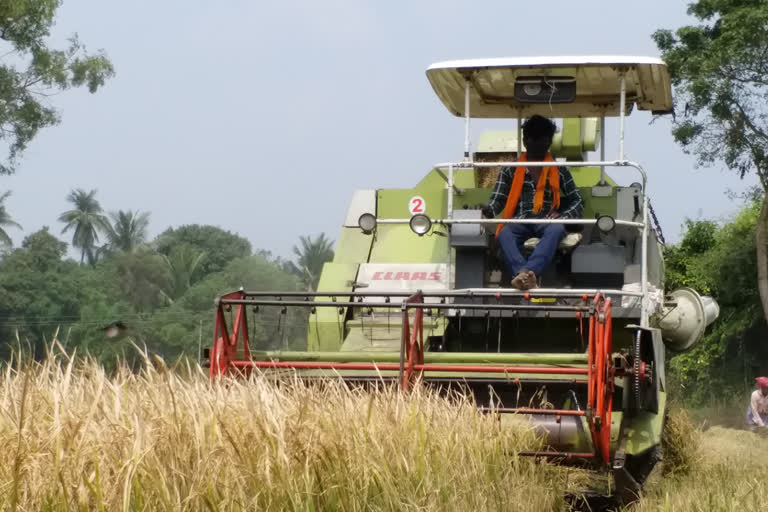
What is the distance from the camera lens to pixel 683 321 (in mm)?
9320

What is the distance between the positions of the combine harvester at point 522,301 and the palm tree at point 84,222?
66.1m

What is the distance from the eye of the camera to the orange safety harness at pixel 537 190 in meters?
8.76

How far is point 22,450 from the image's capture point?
439 centimetres

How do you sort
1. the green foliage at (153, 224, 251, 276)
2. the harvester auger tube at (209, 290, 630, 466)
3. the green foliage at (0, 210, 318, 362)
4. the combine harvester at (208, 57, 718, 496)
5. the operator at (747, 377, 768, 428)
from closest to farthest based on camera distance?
the harvester auger tube at (209, 290, 630, 466) < the combine harvester at (208, 57, 718, 496) < the operator at (747, 377, 768, 428) < the green foliage at (0, 210, 318, 362) < the green foliage at (153, 224, 251, 276)

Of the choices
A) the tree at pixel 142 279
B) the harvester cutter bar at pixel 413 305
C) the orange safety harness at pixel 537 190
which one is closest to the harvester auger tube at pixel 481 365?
the harvester cutter bar at pixel 413 305

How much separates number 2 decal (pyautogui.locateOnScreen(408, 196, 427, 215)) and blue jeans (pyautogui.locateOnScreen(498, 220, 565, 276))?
1.32 meters

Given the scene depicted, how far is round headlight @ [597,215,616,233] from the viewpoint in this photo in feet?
26.6

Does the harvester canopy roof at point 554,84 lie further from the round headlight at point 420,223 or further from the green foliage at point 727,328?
the green foliage at point 727,328

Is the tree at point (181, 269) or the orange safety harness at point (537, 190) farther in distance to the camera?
the tree at point (181, 269)

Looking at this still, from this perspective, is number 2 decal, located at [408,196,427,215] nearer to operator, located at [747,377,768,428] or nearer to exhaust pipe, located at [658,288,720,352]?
exhaust pipe, located at [658,288,720,352]

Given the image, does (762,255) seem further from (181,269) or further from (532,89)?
(181,269)

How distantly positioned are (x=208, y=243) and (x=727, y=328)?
47.5 meters

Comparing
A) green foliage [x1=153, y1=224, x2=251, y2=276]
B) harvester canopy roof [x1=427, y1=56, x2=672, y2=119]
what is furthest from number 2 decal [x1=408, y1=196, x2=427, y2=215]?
green foliage [x1=153, y1=224, x2=251, y2=276]

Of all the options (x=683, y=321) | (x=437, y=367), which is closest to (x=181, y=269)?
(x=683, y=321)
